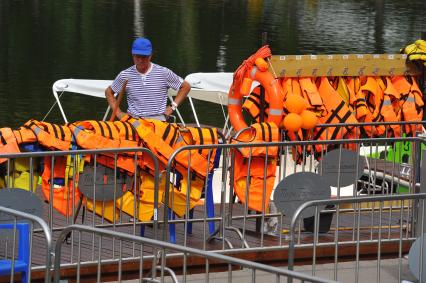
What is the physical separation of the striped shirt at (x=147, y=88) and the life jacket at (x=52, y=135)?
1.61 metres

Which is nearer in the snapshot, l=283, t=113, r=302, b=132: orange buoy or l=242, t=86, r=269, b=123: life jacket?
l=283, t=113, r=302, b=132: orange buoy

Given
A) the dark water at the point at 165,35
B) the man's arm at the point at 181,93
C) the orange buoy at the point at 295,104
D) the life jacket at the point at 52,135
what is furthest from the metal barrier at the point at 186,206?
the dark water at the point at 165,35

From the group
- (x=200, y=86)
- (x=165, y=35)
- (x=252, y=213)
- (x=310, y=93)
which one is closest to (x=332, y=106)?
(x=310, y=93)

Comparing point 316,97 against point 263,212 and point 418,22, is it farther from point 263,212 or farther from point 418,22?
point 418,22

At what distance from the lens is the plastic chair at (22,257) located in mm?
7453

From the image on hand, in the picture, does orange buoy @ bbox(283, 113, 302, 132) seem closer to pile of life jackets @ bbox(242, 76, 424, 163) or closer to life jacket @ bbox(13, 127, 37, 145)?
pile of life jackets @ bbox(242, 76, 424, 163)

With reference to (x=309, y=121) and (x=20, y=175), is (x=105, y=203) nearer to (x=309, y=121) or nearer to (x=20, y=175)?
(x=20, y=175)

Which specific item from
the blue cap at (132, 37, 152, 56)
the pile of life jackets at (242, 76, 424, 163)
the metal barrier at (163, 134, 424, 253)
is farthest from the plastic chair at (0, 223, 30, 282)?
the pile of life jackets at (242, 76, 424, 163)

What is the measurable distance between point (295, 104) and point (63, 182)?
254cm

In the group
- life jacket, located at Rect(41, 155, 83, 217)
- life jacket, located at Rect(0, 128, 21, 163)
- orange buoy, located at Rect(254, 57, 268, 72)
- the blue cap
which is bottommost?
life jacket, located at Rect(41, 155, 83, 217)

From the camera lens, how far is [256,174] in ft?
31.2

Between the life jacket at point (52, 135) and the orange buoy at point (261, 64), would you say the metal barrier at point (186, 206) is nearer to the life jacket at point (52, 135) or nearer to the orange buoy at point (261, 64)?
the life jacket at point (52, 135)

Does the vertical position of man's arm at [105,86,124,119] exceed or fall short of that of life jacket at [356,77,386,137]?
it exceeds it

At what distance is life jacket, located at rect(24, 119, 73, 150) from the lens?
29.0 feet
